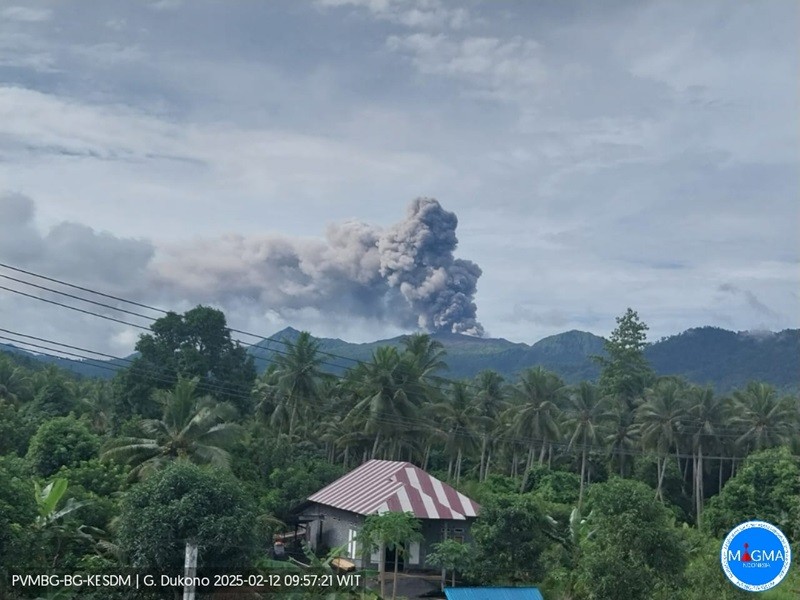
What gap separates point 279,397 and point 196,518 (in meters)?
34.9

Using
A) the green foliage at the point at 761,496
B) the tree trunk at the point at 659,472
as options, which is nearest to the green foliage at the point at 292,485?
the green foliage at the point at 761,496

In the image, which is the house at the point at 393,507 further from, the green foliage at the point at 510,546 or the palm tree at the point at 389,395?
the palm tree at the point at 389,395

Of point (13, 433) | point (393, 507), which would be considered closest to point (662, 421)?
point (393, 507)

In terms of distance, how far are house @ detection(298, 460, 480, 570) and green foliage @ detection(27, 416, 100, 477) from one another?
942 cm

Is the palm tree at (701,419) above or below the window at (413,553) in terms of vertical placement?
above

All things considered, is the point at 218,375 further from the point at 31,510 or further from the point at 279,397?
the point at 31,510

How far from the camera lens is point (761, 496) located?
44.2 meters

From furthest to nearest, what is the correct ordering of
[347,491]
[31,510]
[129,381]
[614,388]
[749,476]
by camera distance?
[614,388], [129,381], [749,476], [347,491], [31,510]

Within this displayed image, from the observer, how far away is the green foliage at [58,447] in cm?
3200

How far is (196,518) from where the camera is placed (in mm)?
22188

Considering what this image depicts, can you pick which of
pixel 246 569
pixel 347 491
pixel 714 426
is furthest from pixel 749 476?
pixel 246 569

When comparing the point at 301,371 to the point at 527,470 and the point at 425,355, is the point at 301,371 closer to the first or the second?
the point at 425,355

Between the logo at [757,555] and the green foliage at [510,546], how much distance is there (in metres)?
7.99

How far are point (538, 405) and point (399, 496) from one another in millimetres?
30793
